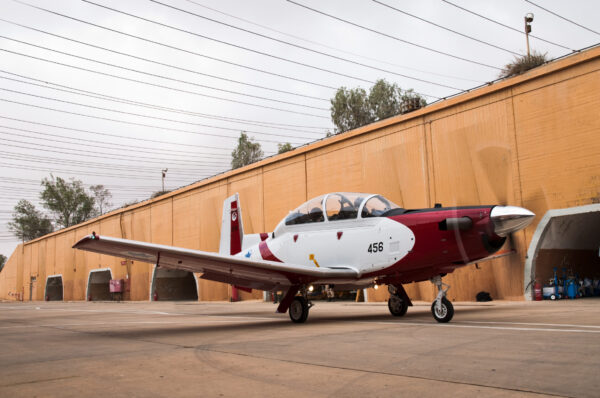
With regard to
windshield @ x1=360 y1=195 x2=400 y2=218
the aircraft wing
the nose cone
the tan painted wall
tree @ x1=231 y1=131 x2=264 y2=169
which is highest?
tree @ x1=231 y1=131 x2=264 y2=169

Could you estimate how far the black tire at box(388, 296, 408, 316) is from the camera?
420 inches

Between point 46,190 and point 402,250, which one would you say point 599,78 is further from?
point 46,190

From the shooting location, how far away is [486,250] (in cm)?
822

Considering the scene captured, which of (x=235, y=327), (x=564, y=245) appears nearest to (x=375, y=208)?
(x=235, y=327)

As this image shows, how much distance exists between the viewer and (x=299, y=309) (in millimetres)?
10227

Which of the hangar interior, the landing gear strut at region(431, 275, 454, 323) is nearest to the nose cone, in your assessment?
the landing gear strut at region(431, 275, 454, 323)

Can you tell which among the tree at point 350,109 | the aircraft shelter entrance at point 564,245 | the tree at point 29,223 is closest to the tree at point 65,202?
the tree at point 29,223

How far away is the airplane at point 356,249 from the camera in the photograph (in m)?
8.29

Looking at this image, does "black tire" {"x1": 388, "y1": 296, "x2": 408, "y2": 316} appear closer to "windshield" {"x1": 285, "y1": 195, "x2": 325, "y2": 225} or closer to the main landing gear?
the main landing gear

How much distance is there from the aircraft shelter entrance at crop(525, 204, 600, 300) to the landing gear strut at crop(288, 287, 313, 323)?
9.58m

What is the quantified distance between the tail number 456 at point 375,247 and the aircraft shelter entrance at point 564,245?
357 inches

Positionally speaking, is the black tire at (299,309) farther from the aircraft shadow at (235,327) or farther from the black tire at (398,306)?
the black tire at (398,306)

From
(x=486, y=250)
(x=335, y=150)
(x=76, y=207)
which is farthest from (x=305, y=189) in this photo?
(x=76, y=207)

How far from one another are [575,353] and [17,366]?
556cm
